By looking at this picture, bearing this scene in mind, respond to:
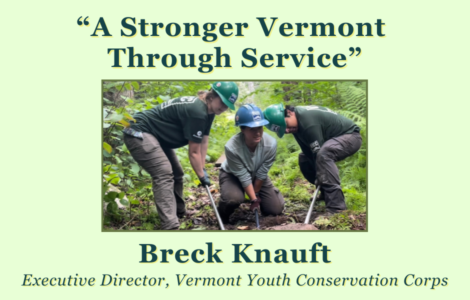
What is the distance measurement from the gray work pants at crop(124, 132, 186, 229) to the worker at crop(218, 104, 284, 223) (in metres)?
0.83

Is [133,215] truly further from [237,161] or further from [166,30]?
[166,30]

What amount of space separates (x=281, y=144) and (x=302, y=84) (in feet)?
3.78

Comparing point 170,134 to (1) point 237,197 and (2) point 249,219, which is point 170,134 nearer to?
(1) point 237,197

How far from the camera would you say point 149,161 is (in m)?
5.83

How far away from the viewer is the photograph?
18.8 ft

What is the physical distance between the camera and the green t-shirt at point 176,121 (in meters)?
5.70

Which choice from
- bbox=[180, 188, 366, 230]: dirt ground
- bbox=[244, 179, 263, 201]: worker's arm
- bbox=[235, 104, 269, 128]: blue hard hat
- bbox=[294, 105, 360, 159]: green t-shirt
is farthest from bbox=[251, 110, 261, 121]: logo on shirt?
bbox=[180, 188, 366, 230]: dirt ground

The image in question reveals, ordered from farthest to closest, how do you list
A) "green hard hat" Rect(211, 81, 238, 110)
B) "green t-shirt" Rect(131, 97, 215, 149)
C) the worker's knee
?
the worker's knee < "green t-shirt" Rect(131, 97, 215, 149) < "green hard hat" Rect(211, 81, 238, 110)

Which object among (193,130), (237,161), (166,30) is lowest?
(237,161)

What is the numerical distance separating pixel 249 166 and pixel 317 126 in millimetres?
1139

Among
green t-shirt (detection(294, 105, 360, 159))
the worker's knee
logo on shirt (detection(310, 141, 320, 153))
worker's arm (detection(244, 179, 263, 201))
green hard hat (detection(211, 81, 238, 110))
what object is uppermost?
green hard hat (detection(211, 81, 238, 110))

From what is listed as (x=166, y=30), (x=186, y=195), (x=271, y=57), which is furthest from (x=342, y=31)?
(x=186, y=195)

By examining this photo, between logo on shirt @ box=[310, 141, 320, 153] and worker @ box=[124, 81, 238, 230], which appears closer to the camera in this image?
worker @ box=[124, 81, 238, 230]

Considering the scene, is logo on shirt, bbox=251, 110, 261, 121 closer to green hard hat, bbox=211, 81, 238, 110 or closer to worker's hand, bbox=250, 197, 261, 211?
green hard hat, bbox=211, 81, 238, 110
